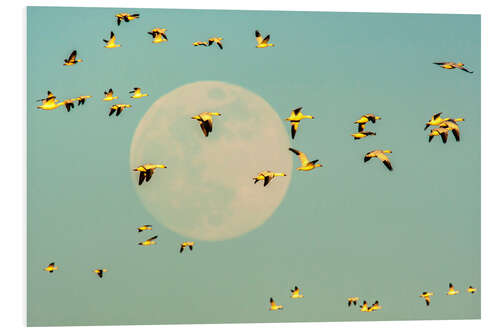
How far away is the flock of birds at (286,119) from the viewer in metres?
4.68

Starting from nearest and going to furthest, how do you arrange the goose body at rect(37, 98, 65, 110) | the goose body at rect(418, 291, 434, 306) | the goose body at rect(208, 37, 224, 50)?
the goose body at rect(37, 98, 65, 110) < the goose body at rect(208, 37, 224, 50) < the goose body at rect(418, 291, 434, 306)

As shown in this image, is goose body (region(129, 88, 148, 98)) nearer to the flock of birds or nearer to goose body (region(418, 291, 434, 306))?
the flock of birds

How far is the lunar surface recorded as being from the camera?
186 inches

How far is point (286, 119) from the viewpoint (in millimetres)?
4789

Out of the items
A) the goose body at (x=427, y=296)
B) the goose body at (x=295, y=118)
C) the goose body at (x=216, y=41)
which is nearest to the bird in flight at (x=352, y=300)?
the goose body at (x=427, y=296)

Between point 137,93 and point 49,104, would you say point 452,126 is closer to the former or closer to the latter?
point 137,93

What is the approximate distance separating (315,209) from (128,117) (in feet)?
5.88

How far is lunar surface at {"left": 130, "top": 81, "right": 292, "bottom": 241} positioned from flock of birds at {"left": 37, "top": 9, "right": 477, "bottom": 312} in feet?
0.19

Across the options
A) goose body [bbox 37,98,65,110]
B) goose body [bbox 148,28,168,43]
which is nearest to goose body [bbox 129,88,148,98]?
goose body [bbox 148,28,168,43]

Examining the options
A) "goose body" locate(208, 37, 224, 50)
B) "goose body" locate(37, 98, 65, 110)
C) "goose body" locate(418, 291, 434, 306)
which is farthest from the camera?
"goose body" locate(418, 291, 434, 306)

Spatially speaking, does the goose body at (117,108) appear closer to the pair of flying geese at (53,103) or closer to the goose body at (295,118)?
the pair of flying geese at (53,103)

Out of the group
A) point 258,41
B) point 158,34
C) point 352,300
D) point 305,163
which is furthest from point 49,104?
point 352,300

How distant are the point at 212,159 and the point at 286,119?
0.73 metres

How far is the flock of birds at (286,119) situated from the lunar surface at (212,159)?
0.19 feet
